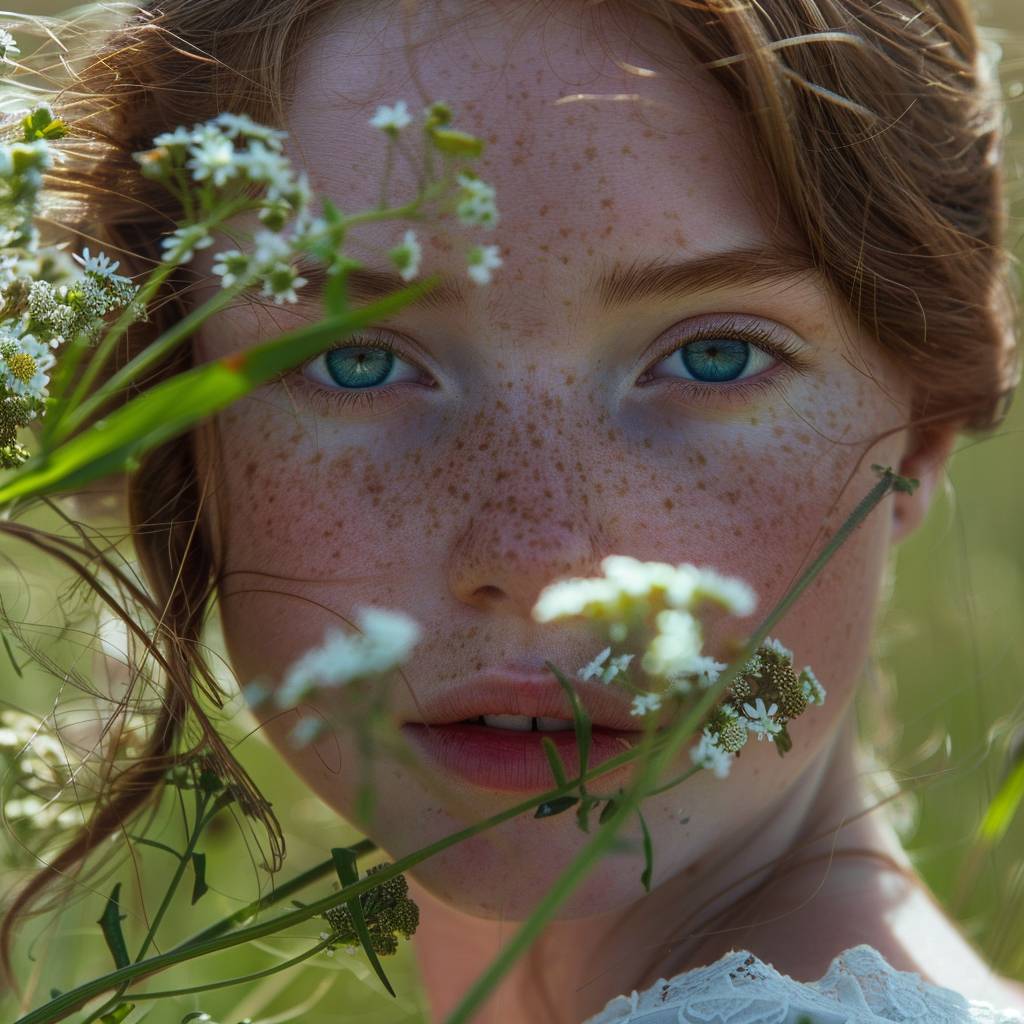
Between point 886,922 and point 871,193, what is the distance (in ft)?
2.73

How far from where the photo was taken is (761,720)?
898 millimetres

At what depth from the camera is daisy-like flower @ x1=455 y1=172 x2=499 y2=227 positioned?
698 mm

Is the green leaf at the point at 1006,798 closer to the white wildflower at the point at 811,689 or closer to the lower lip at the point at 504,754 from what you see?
the white wildflower at the point at 811,689

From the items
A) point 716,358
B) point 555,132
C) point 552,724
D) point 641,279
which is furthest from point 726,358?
point 552,724

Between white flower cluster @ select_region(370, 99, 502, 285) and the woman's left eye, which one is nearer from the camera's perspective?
white flower cluster @ select_region(370, 99, 502, 285)

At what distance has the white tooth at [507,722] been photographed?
1.23m

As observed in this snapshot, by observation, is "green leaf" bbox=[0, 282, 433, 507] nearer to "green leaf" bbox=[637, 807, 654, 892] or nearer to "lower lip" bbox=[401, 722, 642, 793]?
"green leaf" bbox=[637, 807, 654, 892]

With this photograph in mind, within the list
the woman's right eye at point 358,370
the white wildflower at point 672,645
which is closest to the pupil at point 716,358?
the woman's right eye at point 358,370

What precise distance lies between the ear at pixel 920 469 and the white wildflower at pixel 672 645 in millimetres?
930

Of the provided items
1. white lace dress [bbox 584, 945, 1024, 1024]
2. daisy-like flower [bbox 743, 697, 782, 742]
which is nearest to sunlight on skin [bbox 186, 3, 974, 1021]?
white lace dress [bbox 584, 945, 1024, 1024]

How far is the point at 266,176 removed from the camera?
724 millimetres

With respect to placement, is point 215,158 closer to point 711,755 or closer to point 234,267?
point 234,267

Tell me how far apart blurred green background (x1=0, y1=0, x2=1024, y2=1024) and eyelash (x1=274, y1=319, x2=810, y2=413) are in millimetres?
396

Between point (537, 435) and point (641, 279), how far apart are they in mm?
186
